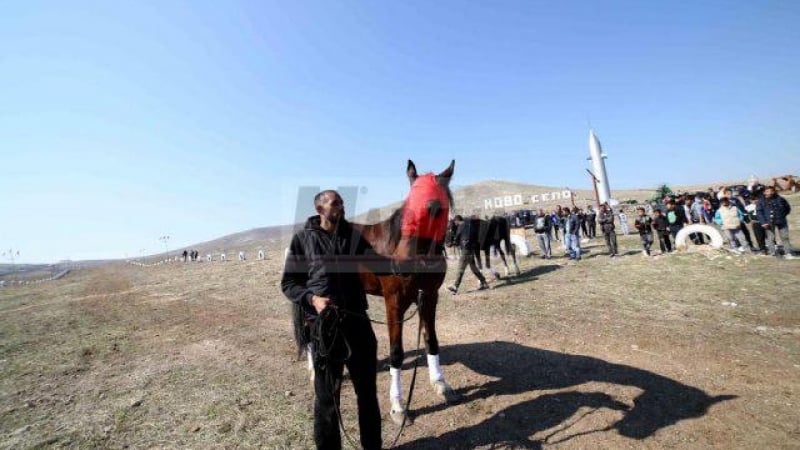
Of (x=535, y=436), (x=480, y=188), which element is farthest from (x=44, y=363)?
(x=480, y=188)

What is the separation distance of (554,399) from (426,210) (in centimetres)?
318

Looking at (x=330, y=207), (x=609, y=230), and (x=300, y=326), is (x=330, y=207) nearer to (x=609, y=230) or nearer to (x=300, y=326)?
(x=300, y=326)

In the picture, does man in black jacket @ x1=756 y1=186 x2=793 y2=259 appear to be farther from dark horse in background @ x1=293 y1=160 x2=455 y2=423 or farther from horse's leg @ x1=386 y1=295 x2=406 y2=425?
horse's leg @ x1=386 y1=295 x2=406 y2=425

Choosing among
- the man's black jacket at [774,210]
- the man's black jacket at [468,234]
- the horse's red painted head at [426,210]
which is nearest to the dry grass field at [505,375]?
the man's black jacket at [774,210]

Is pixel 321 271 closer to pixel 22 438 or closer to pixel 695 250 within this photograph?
pixel 22 438

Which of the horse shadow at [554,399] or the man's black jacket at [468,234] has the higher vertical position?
the man's black jacket at [468,234]

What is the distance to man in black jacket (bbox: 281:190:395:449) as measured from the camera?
3297mm

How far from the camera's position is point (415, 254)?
4.15m

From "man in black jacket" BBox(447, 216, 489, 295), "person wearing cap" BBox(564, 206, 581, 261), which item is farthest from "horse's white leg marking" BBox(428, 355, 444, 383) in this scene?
"person wearing cap" BBox(564, 206, 581, 261)

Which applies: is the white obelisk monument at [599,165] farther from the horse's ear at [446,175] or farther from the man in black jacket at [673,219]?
the horse's ear at [446,175]

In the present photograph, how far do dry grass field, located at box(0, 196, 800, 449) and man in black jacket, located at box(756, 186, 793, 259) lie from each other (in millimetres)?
913

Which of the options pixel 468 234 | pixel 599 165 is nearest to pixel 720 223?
pixel 468 234

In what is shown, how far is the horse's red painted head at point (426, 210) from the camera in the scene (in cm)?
419

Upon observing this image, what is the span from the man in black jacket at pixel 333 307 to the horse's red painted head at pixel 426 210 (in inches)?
32.5
